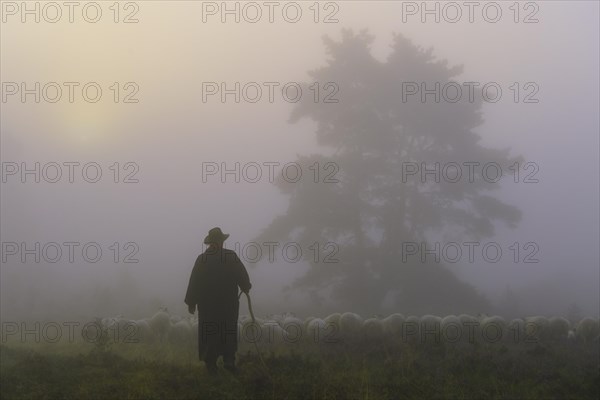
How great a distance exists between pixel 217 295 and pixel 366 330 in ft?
20.6

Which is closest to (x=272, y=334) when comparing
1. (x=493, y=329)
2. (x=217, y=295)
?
(x=217, y=295)

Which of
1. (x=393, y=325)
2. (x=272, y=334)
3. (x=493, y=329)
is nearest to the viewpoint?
(x=272, y=334)

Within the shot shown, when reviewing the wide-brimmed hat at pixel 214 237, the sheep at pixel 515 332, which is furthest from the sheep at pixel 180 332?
the sheep at pixel 515 332

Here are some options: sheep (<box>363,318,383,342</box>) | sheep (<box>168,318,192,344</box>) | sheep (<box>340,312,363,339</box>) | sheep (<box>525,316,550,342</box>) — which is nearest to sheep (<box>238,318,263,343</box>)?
sheep (<box>168,318,192,344</box>)

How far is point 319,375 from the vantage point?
11812 mm

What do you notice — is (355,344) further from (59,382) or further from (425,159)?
(425,159)

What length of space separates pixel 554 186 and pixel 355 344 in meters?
38.1

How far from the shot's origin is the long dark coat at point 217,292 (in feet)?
41.7

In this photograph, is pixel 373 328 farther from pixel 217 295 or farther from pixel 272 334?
pixel 217 295

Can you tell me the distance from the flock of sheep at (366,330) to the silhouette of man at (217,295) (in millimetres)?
3457

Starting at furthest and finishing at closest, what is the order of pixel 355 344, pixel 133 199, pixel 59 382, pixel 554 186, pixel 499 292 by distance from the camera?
pixel 133 199 < pixel 554 186 < pixel 499 292 < pixel 355 344 < pixel 59 382

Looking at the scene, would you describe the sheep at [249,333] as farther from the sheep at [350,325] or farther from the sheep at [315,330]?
the sheep at [350,325]

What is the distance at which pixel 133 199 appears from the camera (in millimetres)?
55000

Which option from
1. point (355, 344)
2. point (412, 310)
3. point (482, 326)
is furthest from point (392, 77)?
point (355, 344)
